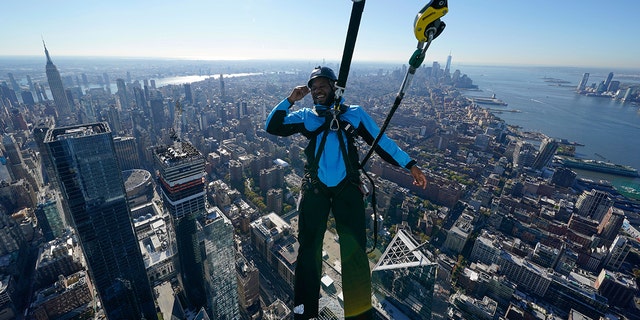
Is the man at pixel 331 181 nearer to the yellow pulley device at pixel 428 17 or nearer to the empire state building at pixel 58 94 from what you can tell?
the yellow pulley device at pixel 428 17

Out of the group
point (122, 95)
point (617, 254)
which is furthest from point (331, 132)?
point (122, 95)

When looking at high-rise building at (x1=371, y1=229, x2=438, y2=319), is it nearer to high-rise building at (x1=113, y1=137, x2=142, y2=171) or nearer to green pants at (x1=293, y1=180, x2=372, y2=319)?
green pants at (x1=293, y1=180, x2=372, y2=319)

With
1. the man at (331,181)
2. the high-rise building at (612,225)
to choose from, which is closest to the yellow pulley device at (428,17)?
the man at (331,181)

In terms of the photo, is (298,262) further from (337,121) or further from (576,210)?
(576,210)

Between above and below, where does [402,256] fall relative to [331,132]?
below

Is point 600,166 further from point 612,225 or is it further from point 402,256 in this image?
point 402,256

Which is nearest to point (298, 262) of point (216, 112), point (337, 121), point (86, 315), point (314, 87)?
point (337, 121)

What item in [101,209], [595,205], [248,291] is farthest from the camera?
[595,205]

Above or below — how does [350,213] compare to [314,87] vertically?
below
